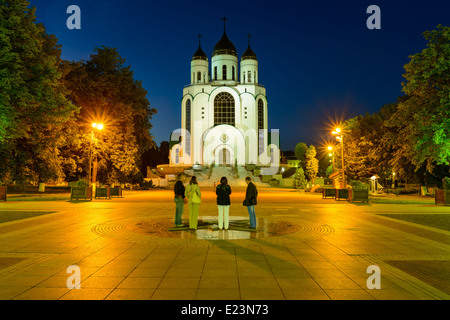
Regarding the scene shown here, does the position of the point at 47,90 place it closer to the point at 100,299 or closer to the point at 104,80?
the point at 104,80

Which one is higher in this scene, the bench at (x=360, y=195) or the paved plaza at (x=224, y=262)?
the bench at (x=360, y=195)

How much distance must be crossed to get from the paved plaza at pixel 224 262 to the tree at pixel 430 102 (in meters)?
13.5

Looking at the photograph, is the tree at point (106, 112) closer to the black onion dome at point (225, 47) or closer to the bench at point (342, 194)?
the bench at point (342, 194)

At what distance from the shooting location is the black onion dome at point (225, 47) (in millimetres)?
70875

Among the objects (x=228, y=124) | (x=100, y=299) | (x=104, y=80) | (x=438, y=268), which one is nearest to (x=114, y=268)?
(x=100, y=299)

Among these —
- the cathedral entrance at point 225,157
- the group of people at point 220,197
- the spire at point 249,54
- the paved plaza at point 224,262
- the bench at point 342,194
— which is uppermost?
the spire at point 249,54

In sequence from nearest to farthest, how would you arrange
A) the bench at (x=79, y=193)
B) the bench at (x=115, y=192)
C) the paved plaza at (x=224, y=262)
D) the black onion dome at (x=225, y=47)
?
1. the paved plaza at (x=224, y=262)
2. the bench at (x=79, y=193)
3. the bench at (x=115, y=192)
4. the black onion dome at (x=225, y=47)

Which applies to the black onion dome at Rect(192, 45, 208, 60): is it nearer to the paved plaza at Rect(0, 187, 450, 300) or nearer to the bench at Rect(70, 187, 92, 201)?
the bench at Rect(70, 187, 92, 201)

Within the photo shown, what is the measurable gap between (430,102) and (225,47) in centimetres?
5456

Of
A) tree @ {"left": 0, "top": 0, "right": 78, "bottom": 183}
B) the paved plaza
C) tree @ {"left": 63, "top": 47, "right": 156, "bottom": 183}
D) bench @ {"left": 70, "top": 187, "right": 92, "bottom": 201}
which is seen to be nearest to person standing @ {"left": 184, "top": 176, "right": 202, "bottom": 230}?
the paved plaza

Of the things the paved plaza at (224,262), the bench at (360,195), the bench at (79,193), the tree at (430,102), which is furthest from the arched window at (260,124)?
the paved plaza at (224,262)

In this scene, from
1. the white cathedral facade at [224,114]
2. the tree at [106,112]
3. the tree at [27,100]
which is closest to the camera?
the tree at [27,100]

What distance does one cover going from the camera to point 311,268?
230 inches

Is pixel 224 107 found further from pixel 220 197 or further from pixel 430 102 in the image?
pixel 220 197
